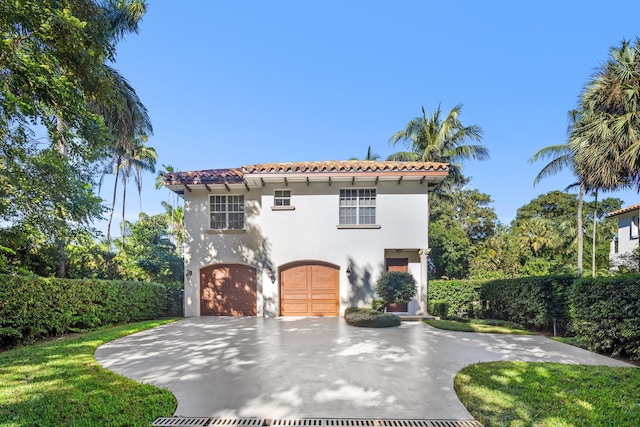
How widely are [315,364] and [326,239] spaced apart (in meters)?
7.32

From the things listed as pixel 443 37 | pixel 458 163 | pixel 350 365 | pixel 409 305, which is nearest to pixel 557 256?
pixel 458 163

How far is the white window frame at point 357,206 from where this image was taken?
43.4 feet

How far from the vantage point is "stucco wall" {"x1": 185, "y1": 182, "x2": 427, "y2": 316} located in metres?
12.9

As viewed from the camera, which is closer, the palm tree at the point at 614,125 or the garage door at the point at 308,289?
the palm tree at the point at 614,125

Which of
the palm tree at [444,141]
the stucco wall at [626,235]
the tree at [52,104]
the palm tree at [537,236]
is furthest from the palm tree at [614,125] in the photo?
the tree at [52,104]

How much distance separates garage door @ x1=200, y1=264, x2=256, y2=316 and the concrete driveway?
10.1ft

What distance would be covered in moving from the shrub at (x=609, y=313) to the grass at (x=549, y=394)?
1.16 m

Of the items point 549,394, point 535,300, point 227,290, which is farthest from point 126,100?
point 535,300

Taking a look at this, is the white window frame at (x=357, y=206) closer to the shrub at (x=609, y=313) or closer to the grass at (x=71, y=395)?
the shrub at (x=609, y=313)

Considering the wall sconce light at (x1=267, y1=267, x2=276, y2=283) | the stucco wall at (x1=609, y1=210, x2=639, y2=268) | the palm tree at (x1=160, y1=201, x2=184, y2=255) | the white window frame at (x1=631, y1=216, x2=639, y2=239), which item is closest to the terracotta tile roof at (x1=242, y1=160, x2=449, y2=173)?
the wall sconce light at (x1=267, y1=267, x2=276, y2=283)

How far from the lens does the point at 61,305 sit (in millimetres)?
9023

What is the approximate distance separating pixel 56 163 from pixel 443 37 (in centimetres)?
1412

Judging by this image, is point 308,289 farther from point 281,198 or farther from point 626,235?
point 626,235

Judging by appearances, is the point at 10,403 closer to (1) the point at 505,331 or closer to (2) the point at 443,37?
(1) the point at 505,331
